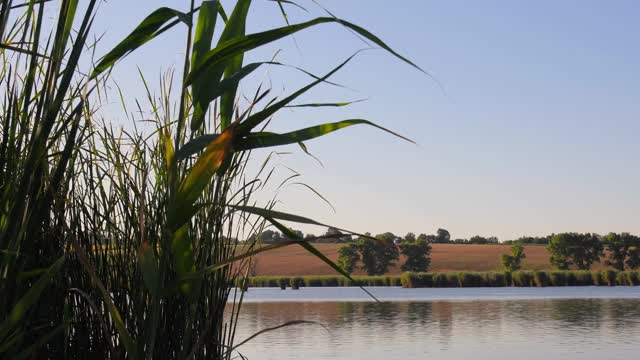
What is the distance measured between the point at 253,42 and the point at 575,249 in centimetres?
5603

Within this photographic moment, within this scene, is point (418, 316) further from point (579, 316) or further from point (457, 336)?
point (457, 336)

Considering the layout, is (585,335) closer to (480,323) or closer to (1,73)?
(480,323)

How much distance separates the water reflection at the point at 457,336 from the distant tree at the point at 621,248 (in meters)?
38.5

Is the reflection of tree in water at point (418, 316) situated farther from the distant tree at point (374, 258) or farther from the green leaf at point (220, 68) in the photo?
the distant tree at point (374, 258)

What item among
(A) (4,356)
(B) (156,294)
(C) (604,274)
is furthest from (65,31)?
(C) (604,274)

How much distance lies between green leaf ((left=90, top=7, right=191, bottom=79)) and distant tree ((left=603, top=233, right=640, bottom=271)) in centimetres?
5646

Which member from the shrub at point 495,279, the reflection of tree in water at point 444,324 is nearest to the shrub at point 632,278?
the shrub at point 495,279

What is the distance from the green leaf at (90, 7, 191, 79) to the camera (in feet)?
6.72

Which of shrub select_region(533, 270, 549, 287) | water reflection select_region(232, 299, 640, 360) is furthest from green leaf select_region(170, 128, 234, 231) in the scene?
shrub select_region(533, 270, 549, 287)

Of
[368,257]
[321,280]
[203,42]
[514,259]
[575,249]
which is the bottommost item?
[203,42]

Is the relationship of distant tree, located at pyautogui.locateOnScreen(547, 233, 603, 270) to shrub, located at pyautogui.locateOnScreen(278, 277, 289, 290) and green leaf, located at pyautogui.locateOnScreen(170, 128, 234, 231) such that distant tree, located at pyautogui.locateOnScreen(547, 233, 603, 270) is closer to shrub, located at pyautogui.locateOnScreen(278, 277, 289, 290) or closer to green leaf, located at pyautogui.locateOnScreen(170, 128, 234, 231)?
shrub, located at pyautogui.locateOnScreen(278, 277, 289, 290)

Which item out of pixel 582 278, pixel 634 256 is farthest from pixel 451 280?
pixel 634 256

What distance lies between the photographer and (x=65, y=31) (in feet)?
6.66

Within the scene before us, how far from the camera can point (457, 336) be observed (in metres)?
12.8
